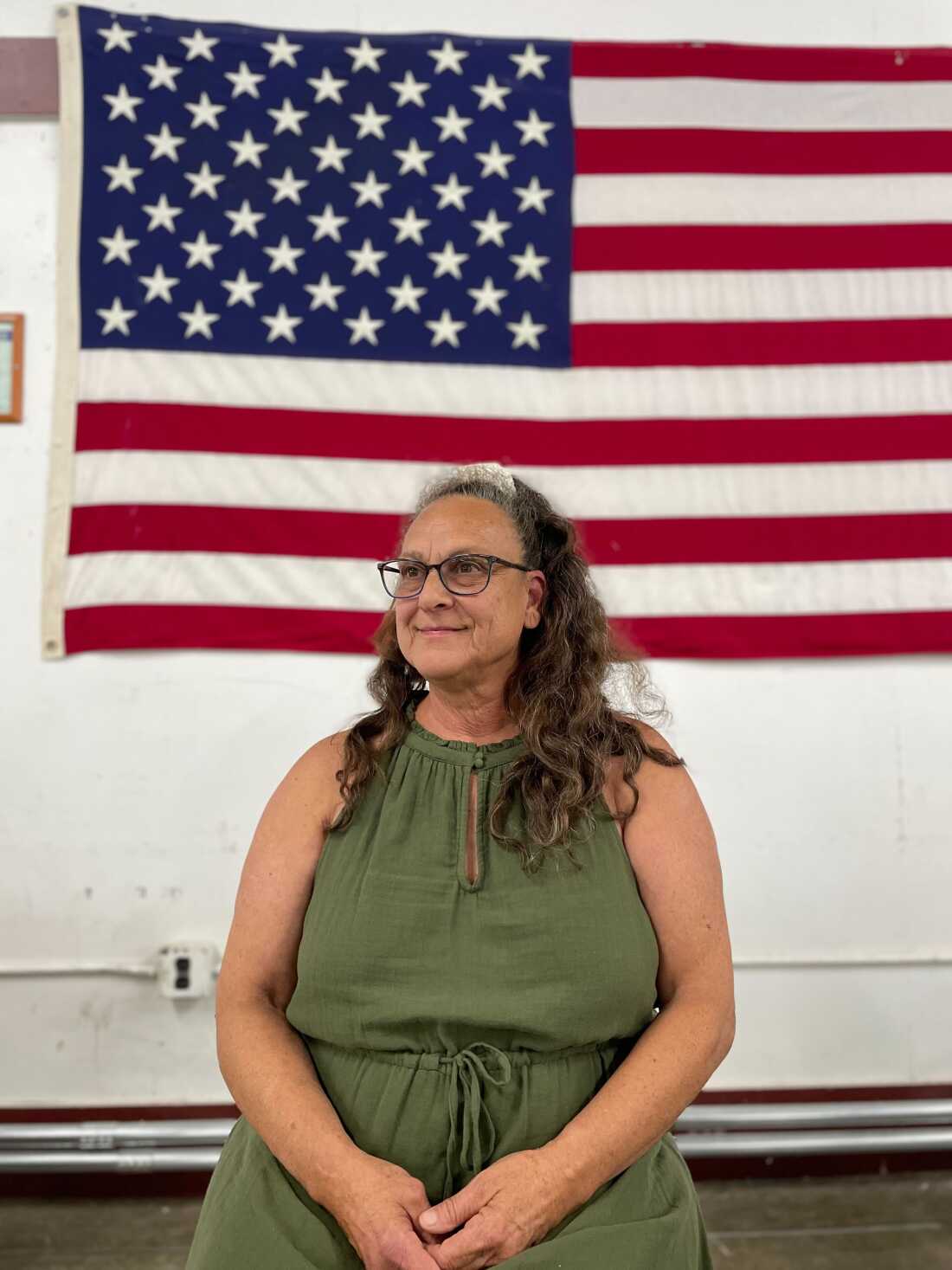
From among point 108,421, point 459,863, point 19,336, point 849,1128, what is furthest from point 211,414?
point 849,1128

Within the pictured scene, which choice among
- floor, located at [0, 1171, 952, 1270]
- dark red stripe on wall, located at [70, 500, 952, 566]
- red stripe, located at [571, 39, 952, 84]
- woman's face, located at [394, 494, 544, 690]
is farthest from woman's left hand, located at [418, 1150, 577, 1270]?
red stripe, located at [571, 39, 952, 84]

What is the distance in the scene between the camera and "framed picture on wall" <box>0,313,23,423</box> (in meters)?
2.74

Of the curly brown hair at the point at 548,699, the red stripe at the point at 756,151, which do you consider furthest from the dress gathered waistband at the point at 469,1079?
the red stripe at the point at 756,151

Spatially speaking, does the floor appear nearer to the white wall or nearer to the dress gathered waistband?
the white wall

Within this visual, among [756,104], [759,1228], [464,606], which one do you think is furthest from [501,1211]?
[756,104]

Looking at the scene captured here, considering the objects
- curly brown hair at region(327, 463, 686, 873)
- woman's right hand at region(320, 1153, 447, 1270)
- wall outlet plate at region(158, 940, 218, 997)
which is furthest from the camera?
wall outlet plate at region(158, 940, 218, 997)

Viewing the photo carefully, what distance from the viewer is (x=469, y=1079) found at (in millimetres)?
1383

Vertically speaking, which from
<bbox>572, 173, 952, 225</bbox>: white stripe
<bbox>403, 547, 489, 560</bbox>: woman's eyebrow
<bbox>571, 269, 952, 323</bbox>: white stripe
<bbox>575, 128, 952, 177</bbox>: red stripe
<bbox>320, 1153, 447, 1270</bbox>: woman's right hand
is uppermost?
<bbox>575, 128, 952, 177</bbox>: red stripe

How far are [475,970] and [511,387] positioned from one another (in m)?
1.73

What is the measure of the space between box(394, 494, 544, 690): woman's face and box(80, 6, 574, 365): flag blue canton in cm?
127

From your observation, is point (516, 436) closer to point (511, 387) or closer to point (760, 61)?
point (511, 387)

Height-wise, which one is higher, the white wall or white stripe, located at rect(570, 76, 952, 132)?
white stripe, located at rect(570, 76, 952, 132)

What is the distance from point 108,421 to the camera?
2717 millimetres

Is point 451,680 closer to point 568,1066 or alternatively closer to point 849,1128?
point 568,1066
